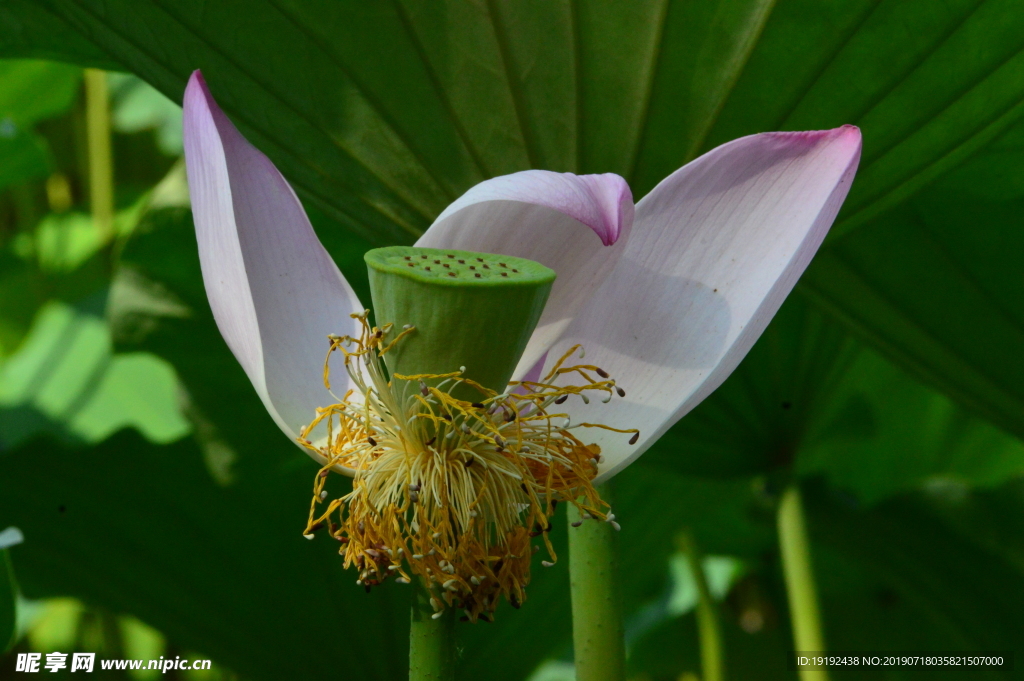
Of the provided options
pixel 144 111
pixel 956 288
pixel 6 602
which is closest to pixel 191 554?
pixel 6 602

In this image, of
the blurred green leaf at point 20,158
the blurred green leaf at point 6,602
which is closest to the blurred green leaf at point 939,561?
the blurred green leaf at point 6,602

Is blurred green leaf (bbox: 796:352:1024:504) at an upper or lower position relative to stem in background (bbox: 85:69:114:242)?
lower

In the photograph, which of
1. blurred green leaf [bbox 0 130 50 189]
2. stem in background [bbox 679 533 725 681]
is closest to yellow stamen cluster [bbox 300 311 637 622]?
stem in background [bbox 679 533 725 681]

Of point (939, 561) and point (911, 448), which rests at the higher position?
point (911, 448)

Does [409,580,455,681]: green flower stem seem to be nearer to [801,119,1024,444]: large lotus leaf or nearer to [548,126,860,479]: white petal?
[548,126,860,479]: white petal

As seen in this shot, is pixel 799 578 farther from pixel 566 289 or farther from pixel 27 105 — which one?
pixel 27 105

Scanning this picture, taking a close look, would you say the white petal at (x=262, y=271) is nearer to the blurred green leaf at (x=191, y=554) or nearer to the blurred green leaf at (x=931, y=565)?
the blurred green leaf at (x=191, y=554)

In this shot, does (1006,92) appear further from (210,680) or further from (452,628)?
(210,680)
